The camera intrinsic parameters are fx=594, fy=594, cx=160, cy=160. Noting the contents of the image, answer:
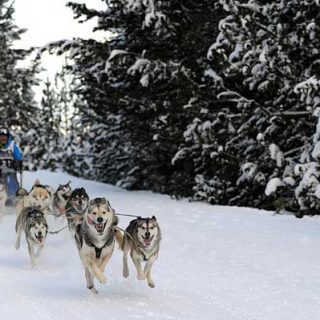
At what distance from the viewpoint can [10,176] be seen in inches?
531

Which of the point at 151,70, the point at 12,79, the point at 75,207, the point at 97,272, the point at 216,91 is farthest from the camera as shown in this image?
the point at 12,79

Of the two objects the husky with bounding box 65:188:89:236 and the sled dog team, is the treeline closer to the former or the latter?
the husky with bounding box 65:188:89:236

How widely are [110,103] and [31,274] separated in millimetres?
10899

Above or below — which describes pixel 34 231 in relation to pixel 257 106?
below

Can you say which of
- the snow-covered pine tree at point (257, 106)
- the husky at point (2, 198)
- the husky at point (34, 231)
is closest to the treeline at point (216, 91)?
the snow-covered pine tree at point (257, 106)

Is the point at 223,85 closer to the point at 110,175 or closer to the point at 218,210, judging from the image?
the point at 218,210

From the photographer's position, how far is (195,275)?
7.37m

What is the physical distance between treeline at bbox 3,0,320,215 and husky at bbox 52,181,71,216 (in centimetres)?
429

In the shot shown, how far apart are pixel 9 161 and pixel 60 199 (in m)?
2.79

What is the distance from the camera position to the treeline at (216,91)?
45.0 feet

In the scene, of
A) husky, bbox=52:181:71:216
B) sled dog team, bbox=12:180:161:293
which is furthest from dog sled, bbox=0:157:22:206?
sled dog team, bbox=12:180:161:293

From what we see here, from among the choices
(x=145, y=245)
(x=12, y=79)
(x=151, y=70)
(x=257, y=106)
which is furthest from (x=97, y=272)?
(x=12, y=79)

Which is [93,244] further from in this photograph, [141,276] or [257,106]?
[257,106]

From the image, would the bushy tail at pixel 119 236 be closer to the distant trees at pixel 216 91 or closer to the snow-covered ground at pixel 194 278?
the snow-covered ground at pixel 194 278
